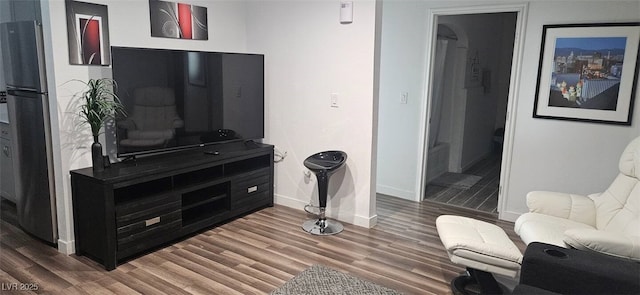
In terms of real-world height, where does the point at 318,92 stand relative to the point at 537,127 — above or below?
above

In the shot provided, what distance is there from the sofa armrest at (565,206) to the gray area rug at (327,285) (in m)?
1.27

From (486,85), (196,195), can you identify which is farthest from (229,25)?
(486,85)

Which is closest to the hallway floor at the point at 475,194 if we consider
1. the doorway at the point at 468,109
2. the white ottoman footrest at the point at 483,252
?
the doorway at the point at 468,109

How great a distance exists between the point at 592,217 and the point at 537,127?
109 centimetres

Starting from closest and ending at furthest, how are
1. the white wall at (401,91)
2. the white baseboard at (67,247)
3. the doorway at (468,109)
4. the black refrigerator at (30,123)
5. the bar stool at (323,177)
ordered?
the black refrigerator at (30,123), the white baseboard at (67,247), the bar stool at (323,177), the white wall at (401,91), the doorway at (468,109)

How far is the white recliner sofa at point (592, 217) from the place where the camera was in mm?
2395

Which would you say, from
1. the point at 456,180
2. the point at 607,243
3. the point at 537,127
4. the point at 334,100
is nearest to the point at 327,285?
the point at 607,243

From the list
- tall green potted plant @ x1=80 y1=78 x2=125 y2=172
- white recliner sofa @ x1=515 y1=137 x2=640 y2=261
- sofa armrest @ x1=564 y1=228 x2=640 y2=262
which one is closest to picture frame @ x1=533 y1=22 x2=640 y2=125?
white recliner sofa @ x1=515 y1=137 x2=640 y2=261

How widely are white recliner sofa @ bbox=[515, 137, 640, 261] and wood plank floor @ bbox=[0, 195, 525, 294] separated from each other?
588 mm

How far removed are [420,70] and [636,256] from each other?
263 cm

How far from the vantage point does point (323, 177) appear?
367 centimetres

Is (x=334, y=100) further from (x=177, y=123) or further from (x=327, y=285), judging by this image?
(x=327, y=285)

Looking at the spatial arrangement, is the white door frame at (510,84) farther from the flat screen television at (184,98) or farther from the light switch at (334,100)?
the flat screen television at (184,98)

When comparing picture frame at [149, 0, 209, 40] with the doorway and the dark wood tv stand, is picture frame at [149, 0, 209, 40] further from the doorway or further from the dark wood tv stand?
the doorway
